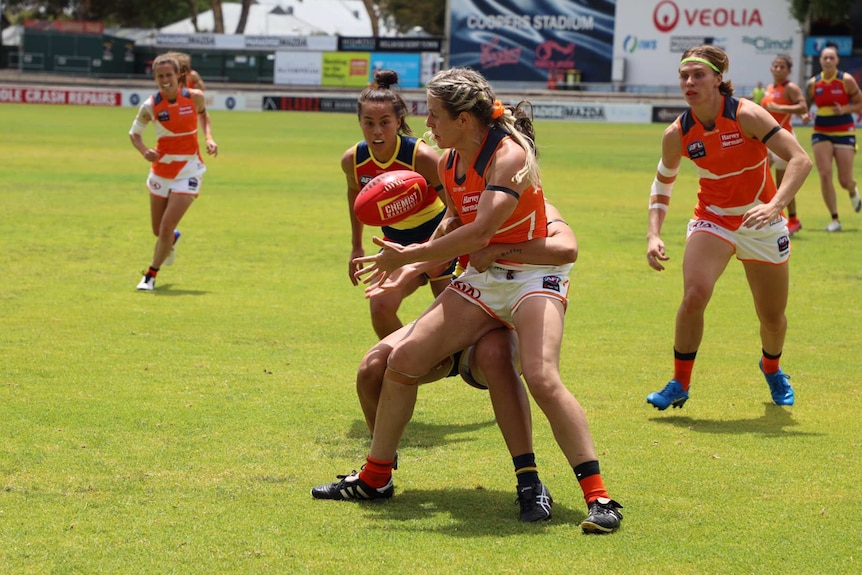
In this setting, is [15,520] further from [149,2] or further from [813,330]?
[149,2]

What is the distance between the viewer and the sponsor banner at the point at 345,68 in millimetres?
77938

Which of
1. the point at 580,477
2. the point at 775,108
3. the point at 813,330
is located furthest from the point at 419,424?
the point at 775,108

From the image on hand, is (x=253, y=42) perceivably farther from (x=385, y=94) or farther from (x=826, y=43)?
(x=385, y=94)

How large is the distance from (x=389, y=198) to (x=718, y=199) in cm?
284

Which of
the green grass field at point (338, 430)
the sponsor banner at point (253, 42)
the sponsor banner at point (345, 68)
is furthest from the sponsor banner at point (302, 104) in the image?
the green grass field at point (338, 430)

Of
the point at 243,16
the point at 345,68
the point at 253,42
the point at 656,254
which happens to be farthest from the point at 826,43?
the point at 656,254

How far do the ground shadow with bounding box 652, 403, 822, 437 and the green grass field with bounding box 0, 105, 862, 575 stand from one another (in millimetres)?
28

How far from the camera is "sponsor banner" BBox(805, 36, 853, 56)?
71.2 meters

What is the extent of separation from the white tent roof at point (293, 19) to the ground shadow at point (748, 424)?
80.6m

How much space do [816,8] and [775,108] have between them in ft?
194

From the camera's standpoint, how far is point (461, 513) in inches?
218

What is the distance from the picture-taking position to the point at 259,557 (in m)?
4.81

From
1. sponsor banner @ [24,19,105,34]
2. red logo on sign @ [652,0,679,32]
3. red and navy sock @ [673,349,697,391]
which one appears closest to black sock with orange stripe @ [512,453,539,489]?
red and navy sock @ [673,349,697,391]

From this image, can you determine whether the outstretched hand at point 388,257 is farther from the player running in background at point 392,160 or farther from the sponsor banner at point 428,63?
the sponsor banner at point 428,63
